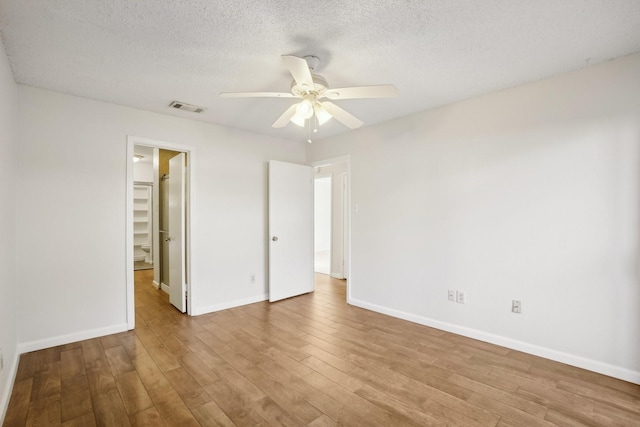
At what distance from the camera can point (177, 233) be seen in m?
3.94

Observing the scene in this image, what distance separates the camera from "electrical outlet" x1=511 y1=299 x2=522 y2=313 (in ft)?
Answer: 9.05

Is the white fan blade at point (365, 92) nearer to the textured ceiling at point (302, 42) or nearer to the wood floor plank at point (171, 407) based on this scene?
the textured ceiling at point (302, 42)

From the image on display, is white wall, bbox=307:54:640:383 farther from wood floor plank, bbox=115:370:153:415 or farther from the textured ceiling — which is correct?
wood floor plank, bbox=115:370:153:415

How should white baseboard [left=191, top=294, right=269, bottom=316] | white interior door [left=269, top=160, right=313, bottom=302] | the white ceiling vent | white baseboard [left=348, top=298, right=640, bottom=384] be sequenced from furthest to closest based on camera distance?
white interior door [left=269, top=160, right=313, bottom=302] < white baseboard [left=191, top=294, right=269, bottom=316] < the white ceiling vent < white baseboard [left=348, top=298, right=640, bottom=384]

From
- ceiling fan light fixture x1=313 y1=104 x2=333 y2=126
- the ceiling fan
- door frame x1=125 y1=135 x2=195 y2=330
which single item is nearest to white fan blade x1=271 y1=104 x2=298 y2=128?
the ceiling fan

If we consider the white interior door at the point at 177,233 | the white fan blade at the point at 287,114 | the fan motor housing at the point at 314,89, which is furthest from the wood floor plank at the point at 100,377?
the fan motor housing at the point at 314,89

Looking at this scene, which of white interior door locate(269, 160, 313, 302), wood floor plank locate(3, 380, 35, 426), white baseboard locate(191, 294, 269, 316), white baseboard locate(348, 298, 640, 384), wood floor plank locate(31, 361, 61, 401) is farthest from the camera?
white interior door locate(269, 160, 313, 302)

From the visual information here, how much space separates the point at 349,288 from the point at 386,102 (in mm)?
2496

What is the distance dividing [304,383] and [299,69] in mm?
2175

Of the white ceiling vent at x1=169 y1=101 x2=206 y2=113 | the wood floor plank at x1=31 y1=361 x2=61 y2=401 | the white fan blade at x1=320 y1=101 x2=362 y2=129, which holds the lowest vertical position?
the wood floor plank at x1=31 y1=361 x2=61 y2=401

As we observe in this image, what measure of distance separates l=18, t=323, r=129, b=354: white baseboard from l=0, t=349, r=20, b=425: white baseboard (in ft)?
0.40

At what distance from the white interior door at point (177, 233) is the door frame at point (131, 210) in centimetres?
6

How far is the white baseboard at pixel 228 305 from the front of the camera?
3.74m

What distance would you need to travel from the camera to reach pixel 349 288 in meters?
4.25
